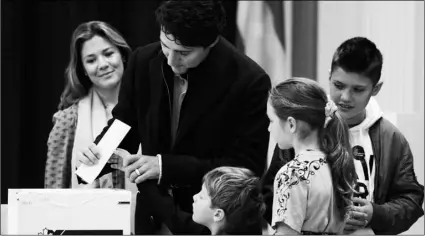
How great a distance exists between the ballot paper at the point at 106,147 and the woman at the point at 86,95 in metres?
0.65

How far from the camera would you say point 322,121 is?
7.91ft

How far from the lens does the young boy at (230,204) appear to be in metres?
2.49

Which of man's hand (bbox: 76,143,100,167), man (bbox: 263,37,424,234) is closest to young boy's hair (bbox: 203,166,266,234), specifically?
man (bbox: 263,37,424,234)

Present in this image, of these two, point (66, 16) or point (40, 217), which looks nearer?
point (40, 217)

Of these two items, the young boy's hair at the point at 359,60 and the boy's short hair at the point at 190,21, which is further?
the young boy's hair at the point at 359,60

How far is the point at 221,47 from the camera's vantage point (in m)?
2.76

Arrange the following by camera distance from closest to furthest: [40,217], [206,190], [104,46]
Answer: [40,217] → [206,190] → [104,46]

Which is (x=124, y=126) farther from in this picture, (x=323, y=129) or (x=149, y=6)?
(x=149, y=6)

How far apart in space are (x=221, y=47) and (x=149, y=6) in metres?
1.44

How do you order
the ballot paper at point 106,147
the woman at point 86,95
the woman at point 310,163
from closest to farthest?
1. the woman at point 310,163
2. the ballot paper at point 106,147
3. the woman at point 86,95

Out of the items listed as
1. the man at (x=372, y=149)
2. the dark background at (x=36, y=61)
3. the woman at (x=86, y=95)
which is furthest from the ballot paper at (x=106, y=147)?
the dark background at (x=36, y=61)

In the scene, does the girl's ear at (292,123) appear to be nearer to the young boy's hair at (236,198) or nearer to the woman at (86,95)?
the young boy's hair at (236,198)

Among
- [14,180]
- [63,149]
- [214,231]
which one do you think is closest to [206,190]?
[214,231]

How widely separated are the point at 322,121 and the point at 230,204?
36 centimetres
